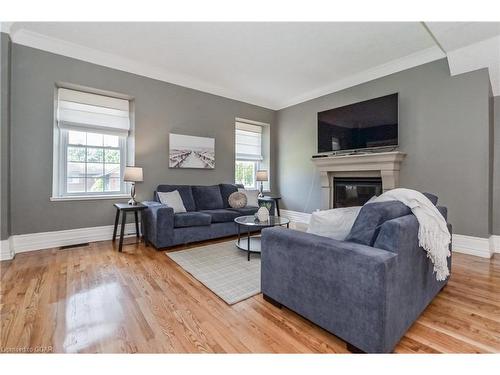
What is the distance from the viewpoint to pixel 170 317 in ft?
5.60

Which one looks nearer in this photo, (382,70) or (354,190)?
(382,70)

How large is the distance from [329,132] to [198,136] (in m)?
2.58

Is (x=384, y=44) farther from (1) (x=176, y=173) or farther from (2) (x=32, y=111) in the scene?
(2) (x=32, y=111)

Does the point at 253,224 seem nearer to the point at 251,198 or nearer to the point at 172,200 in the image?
the point at 172,200

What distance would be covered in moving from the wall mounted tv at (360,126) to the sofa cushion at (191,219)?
2759 millimetres

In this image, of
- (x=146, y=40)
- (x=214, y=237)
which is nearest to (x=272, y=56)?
(x=146, y=40)

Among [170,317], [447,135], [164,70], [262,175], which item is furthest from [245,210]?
[447,135]

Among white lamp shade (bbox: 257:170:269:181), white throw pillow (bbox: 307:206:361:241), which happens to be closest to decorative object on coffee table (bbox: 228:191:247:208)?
white lamp shade (bbox: 257:170:269:181)

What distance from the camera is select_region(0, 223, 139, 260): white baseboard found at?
3047mm

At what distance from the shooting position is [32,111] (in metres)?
3.16

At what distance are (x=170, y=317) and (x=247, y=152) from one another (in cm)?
444

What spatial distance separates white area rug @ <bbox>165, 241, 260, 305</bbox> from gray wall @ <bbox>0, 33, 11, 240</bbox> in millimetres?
1985

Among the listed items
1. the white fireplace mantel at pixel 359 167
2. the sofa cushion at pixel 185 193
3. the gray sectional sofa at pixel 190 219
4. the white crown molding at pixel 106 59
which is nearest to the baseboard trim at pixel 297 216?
the white fireplace mantel at pixel 359 167

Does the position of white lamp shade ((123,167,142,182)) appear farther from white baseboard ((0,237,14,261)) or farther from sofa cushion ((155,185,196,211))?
white baseboard ((0,237,14,261))
